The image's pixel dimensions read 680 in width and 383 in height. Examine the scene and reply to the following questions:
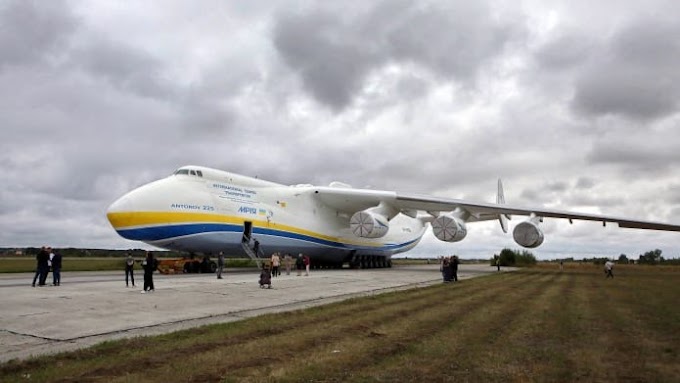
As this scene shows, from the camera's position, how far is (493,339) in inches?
295

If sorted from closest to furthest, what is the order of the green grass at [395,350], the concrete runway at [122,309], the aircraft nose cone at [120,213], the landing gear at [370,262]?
the green grass at [395,350] → the concrete runway at [122,309] → the aircraft nose cone at [120,213] → the landing gear at [370,262]

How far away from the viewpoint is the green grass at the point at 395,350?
5.44 metres

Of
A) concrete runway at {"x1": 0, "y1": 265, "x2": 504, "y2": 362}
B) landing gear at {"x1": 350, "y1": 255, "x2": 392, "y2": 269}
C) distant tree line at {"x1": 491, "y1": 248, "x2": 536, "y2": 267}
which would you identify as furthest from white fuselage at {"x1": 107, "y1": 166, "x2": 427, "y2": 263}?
distant tree line at {"x1": 491, "y1": 248, "x2": 536, "y2": 267}

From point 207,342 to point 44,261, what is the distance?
33.0 ft

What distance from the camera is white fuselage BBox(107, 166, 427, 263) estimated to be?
1948 cm

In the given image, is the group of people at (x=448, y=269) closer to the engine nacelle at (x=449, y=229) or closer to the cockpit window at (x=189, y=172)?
the engine nacelle at (x=449, y=229)

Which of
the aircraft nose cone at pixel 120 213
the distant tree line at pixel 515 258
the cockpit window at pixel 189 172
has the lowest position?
the distant tree line at pixel 515 258

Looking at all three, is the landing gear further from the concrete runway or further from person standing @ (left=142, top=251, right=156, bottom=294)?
person standing @ (left=142, top=251, right=156, bottom=294)

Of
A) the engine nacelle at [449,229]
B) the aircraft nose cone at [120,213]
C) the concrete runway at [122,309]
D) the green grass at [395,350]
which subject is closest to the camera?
the green grass at [395,350]

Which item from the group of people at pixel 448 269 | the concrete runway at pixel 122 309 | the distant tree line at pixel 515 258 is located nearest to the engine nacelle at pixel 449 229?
the group of people at pixel 448 269

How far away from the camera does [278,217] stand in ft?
82.2

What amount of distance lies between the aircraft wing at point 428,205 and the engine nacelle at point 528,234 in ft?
2.75

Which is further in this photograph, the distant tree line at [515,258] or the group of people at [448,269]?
the distant tree line at [515,258]

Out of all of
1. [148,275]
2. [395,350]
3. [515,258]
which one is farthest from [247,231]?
[515,258]
